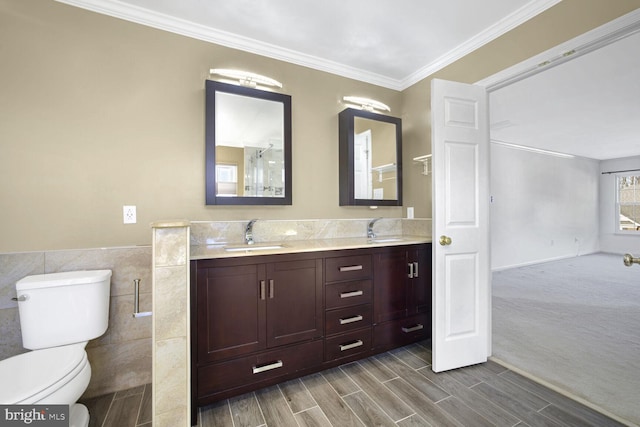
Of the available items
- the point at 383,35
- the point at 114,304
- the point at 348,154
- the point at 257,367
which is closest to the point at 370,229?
the point at 348,154

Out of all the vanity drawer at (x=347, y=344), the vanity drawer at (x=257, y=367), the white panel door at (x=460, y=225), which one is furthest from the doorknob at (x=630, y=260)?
the vanity drawer at (x=257, y=367)

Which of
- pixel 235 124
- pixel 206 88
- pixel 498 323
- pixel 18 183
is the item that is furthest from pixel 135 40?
pixel 498 323

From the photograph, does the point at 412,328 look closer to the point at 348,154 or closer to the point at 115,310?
the point at 348,154

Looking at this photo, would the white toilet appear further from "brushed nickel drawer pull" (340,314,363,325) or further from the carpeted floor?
the carpeted floor

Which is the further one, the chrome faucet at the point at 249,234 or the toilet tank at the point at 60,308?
the chrome faucet at the point at 249,234

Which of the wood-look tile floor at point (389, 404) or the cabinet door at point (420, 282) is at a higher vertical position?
the cabinet door at point (420, 282)

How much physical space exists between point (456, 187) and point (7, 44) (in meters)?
3.08

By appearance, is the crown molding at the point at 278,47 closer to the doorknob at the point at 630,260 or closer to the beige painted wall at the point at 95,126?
the beige painted wall at the point at 95,126

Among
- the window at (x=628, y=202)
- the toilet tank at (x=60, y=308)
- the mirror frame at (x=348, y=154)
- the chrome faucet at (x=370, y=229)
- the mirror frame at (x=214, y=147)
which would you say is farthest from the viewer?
the window at (x=628, y=202)

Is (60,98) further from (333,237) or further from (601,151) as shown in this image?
(601,151)

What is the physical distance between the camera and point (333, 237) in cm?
259

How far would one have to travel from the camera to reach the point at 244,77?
220 centimetres

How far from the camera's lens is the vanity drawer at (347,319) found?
1938mm

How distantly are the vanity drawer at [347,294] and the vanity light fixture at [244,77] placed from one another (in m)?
1.74
